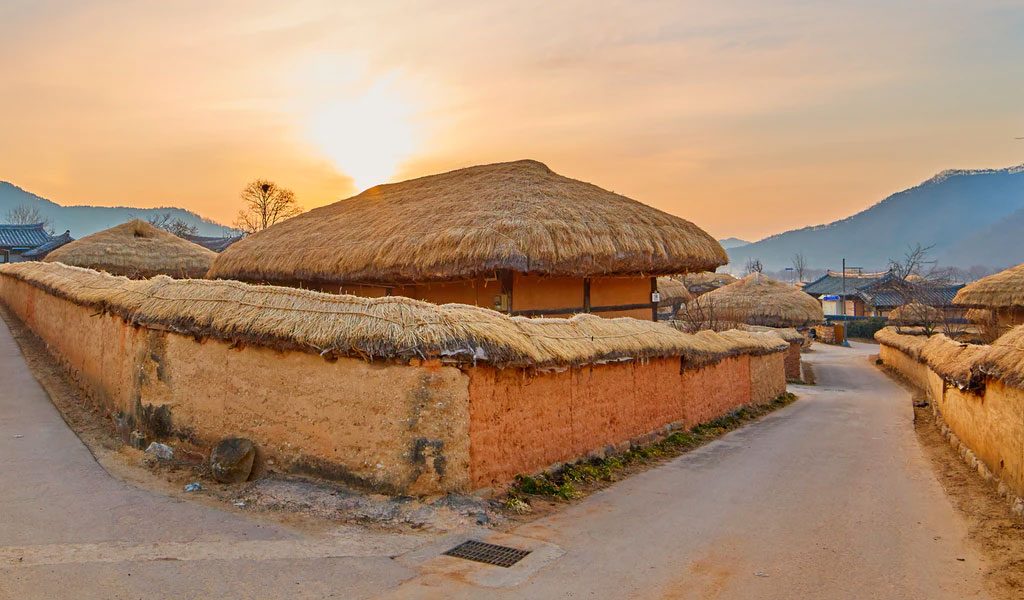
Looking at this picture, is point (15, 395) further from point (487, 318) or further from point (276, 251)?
point (487, 318)

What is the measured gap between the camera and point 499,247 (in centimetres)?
1164

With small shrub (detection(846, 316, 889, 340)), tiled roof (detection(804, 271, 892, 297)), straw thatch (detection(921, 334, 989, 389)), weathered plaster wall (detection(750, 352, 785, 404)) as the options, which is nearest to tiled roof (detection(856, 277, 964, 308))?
small shrub (detection(846, 316, 889, 340))

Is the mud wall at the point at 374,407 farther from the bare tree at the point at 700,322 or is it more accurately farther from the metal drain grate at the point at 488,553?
the bare tree at the point at 700,322

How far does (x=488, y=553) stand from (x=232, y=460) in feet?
9.82

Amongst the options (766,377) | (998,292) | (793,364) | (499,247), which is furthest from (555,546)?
(998,292)

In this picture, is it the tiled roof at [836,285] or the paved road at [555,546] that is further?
the tiled roof at [836,285]

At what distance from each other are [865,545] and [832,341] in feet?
132

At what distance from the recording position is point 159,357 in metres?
8.52

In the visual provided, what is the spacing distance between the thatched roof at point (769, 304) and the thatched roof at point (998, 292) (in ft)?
28.1

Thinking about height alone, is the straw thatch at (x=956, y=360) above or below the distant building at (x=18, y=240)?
below

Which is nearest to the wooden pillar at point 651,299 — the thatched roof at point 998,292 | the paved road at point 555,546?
the paved road at point 555,546

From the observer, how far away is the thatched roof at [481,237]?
39.6 feet

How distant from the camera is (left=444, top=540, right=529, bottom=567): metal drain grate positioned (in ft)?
19.0

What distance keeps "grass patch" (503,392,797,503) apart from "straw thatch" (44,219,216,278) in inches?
761
